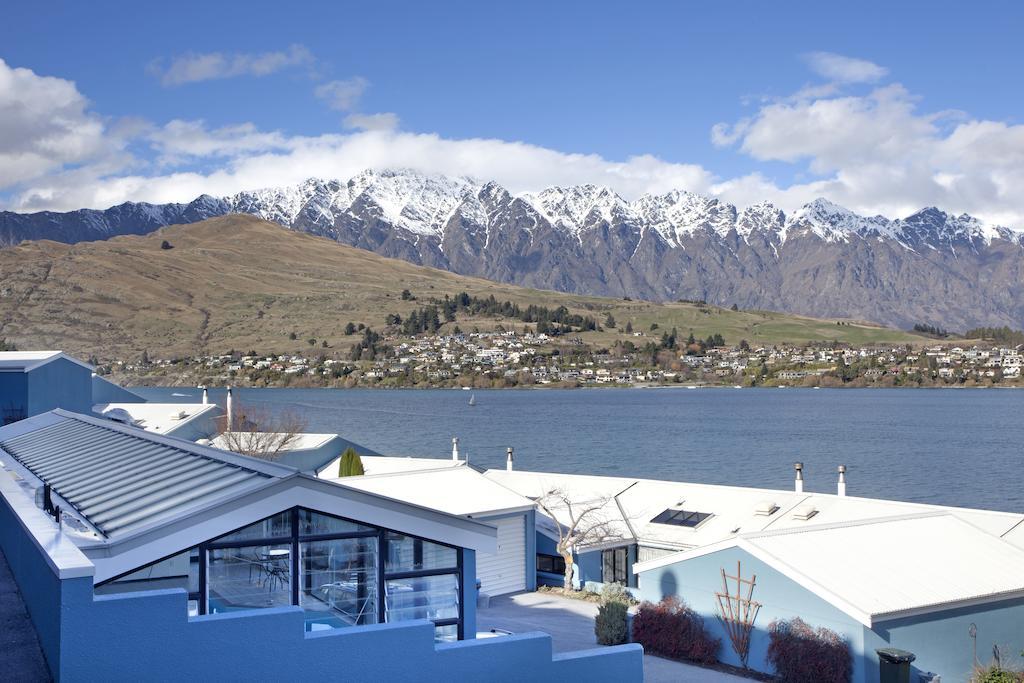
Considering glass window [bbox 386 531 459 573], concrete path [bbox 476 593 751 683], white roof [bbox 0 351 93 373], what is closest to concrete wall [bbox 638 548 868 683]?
concrete path [bbox 476 593 751 683]

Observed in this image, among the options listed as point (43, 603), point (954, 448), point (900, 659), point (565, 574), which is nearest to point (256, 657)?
point (43, 603)

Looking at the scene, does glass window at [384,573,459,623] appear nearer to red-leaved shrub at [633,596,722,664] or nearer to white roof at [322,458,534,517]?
red-leaved shrub at [633,596,722,664]

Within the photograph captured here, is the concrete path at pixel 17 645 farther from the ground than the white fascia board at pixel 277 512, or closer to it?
closer to it

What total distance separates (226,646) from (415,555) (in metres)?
2.94

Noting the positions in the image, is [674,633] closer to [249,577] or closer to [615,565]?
[615,565]

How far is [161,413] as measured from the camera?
4056 cm

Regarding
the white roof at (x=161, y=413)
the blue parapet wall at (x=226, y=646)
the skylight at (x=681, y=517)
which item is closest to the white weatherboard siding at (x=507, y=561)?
the skylight at (x=681, y=517)

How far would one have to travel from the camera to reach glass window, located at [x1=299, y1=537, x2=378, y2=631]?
29.3ft

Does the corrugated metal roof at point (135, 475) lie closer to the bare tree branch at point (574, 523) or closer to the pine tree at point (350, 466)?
the bare tree branch at point (574, 523)

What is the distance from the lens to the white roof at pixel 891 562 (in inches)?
662

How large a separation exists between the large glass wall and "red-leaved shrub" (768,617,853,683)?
29.6ft

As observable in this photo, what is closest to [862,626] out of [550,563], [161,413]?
[550,563]

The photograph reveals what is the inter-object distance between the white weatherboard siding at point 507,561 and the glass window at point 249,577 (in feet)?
51.8

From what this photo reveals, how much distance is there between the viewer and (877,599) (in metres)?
16.7
